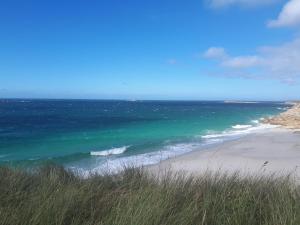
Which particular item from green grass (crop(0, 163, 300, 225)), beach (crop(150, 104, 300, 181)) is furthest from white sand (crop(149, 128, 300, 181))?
green grass (crop(0, 163, 300, 225))

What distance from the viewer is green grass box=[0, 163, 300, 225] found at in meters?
3.75

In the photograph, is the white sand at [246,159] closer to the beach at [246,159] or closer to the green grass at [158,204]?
the beach at [246,159]

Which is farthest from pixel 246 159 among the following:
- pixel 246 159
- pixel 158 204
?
pixel 158 204

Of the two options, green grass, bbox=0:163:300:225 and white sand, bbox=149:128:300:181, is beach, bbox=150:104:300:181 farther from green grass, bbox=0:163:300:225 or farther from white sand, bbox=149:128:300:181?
green grass, bbox=0:163:300:225

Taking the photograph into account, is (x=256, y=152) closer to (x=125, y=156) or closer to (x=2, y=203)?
(x=125, y=156)

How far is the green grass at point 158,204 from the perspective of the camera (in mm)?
3750

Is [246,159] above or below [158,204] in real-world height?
below

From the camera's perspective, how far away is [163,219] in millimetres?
3840

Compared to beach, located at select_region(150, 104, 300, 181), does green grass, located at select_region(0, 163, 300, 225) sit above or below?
above

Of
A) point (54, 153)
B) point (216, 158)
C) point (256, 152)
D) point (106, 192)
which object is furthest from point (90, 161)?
point (106, 192)

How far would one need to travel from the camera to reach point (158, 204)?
4047 millimetres

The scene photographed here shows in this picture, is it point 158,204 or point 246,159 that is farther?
point 246,159

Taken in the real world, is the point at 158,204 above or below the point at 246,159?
above

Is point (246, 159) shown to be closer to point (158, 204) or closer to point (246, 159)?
point (246, 159)
